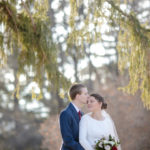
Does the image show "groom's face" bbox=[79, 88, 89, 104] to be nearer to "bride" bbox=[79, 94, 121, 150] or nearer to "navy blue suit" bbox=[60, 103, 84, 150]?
"bride" bbox=[79, 94, 121, 150]

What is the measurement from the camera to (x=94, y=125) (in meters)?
3.73

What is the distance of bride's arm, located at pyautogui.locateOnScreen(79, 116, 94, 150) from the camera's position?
360 centimetres

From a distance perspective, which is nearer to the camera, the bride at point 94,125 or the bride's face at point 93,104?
the bride at point 94,125

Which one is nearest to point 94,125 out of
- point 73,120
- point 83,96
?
point 73,120

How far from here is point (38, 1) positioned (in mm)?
5238

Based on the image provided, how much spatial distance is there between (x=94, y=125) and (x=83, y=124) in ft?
0.41

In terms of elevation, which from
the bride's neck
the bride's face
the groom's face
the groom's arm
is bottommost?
the groom's arm

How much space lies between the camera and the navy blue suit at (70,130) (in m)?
3.67

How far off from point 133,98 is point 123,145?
1.67 m

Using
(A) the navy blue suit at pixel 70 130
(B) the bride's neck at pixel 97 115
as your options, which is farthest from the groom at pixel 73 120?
(B) the bride's neck at pixel 97 115

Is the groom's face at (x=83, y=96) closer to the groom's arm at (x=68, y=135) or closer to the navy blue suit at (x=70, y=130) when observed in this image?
the navy blue suit at (x=70, y=130)

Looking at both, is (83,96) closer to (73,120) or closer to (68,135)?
(73,120)

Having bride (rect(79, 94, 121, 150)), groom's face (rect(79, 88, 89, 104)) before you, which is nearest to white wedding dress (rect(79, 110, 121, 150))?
bride (rect(79, 94, 121, 150))

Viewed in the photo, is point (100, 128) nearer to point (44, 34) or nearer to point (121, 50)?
point (121, 50)
